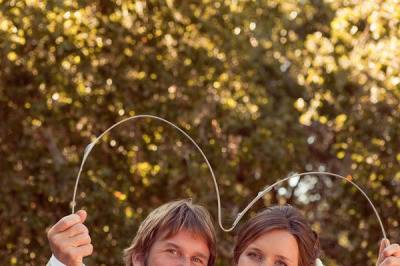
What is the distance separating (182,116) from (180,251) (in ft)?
12.5

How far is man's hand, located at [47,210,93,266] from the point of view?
14.1 ft

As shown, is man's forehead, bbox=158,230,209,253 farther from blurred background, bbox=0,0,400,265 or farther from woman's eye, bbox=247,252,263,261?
blurred background, bbox=0,0,400,265

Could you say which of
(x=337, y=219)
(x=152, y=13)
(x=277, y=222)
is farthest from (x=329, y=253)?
(x=277, y=222)

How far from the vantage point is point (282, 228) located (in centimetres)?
545

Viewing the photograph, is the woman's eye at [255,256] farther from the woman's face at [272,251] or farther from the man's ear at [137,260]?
the man's ear at [137,260]

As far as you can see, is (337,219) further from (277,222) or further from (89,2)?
(277,222)

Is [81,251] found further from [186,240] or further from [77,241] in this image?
[186,240]

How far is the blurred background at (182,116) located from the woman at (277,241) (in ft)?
9.98

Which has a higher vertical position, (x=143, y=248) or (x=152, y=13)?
(x=152, y=13)

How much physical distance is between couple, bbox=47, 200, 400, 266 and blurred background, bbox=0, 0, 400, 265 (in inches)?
119

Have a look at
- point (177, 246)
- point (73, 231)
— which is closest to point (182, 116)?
point (177, 246)

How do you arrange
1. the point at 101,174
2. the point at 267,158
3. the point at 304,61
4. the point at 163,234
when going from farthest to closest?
1. the point at 304,61
2. the point at 267,158
3. the point at 101,174
4. the point at 163,234

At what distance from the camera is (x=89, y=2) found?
28.6 ft

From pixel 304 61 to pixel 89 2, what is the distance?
224cm
